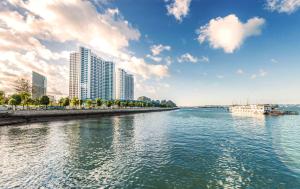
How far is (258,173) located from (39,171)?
2141 centimetres

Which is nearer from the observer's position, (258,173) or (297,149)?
(258,173)

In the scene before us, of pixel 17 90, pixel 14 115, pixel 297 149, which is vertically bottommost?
pixel 297 149

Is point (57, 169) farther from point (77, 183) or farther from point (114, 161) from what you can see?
point (114, 161)

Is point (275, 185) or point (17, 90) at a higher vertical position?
point (17, 90)

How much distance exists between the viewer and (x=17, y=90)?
102250mm

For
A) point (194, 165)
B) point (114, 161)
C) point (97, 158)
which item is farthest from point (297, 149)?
point (97, 158)

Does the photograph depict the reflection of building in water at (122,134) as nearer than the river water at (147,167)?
No

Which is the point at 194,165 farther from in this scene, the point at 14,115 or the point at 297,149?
the point at 14,115

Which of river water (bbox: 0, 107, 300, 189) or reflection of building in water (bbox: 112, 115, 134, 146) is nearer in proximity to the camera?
river water (bbox: 0, 107, 300, 189)

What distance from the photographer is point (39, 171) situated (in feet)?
55.4

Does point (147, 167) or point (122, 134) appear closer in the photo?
point (147, 167)

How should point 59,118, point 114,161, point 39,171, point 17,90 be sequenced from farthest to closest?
1. point 17,90
2. point 59,118
3. point 114,161
4. point 39,171

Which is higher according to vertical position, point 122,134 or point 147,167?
point 147,167

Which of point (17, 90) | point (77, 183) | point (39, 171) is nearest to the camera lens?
point (77, 183)
